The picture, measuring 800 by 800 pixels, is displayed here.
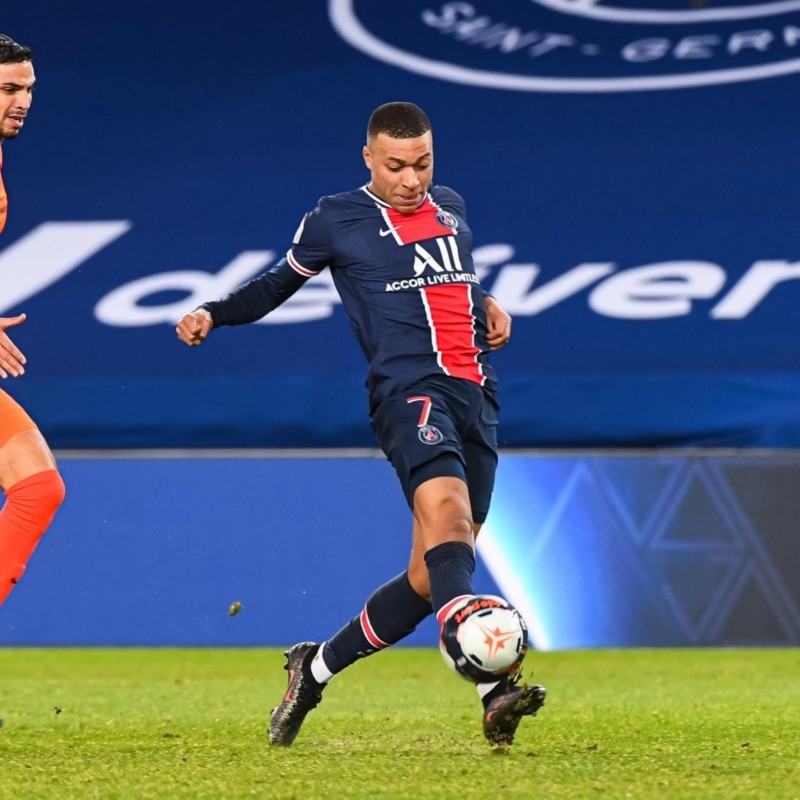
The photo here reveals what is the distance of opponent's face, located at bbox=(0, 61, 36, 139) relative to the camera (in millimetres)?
3953

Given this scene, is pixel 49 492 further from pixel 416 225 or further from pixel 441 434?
pixel 416 225

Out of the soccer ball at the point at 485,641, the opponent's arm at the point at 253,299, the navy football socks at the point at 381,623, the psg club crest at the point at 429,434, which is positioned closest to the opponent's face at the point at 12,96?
the opponent's arm at the point at 253,299

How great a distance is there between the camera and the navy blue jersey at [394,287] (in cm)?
379

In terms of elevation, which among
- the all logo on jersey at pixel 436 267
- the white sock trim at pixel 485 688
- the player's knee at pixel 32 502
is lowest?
the white sock trim at pixel 485 688

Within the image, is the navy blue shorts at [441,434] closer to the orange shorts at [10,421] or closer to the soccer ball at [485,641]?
the soccer ball at [485,641]

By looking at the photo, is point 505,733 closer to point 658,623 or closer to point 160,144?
point 658,623

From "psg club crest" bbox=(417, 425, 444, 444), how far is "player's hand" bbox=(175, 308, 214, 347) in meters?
0.58

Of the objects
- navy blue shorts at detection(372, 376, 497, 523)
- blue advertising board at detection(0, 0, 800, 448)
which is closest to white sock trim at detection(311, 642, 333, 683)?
navy blue shorts at detection(372, 376, 497, 523)

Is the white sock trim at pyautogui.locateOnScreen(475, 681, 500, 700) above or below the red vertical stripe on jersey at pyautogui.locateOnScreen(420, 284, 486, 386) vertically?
below

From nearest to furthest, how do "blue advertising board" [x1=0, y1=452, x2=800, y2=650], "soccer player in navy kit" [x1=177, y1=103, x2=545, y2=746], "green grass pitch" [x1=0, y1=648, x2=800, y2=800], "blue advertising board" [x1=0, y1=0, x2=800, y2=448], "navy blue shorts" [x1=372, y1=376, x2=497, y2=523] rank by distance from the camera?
"green grass pitch" [x1=0, y1=648, x2=800, y2=800], "navy blue shorts" [x1=372, y1=376, x2=497, y2=523], "soccer player in navy kit" [x1=177, y1=103, x2=545, y2=746], "blue advertising board" [x1=0, y1=452, x2=800, y2=650], "blue advertising board" [x1=0, y1=0, x2=800, y2=448]

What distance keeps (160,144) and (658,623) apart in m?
4.05

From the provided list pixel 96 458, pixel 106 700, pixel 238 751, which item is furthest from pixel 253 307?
pixel 96 458

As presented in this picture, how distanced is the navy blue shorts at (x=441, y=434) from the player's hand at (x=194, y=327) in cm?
Answer: 48

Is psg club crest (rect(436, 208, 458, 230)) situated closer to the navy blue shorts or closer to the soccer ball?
the navy blue shorts
